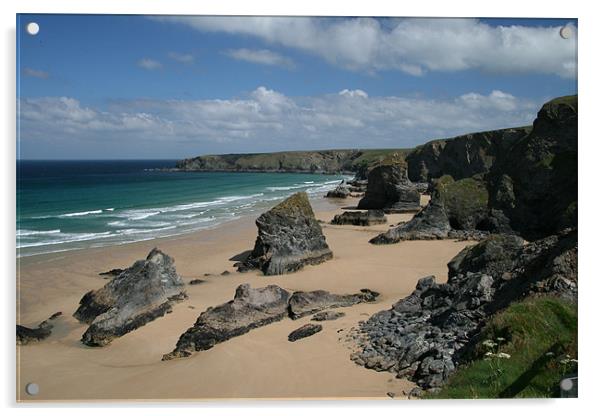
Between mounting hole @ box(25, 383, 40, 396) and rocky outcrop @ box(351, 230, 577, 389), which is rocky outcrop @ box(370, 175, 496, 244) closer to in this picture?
rocky outcrop @ box(351, 230, 577, 389)

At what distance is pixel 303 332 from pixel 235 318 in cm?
181

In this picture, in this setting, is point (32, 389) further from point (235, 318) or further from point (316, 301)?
point (316, 301)

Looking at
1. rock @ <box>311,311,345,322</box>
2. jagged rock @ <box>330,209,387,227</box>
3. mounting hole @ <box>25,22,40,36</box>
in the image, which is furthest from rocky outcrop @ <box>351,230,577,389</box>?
jagged rock @ <box>330,209,387,227</box>

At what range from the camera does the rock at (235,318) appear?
10.9 m

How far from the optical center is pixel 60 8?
827 centimetres

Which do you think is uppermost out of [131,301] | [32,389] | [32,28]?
[32,28]

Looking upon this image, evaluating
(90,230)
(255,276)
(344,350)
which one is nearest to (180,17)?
(344,350)

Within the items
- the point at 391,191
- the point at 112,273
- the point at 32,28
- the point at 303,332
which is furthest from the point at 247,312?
the point at 391,191

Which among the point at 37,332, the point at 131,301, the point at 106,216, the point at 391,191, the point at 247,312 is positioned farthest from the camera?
the point at 391,191

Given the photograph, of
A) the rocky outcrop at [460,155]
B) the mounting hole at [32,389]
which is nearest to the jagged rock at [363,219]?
the mounting hole at [32,389]

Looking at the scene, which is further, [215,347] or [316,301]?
[316,301]

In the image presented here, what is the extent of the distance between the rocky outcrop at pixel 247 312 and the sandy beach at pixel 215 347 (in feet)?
1.04

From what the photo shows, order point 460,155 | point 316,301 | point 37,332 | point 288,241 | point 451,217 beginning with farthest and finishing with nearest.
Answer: point 460,155 < point 451,217 < point 288,241 < point 316,301 < point 37,332

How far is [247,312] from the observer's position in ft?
38.8
